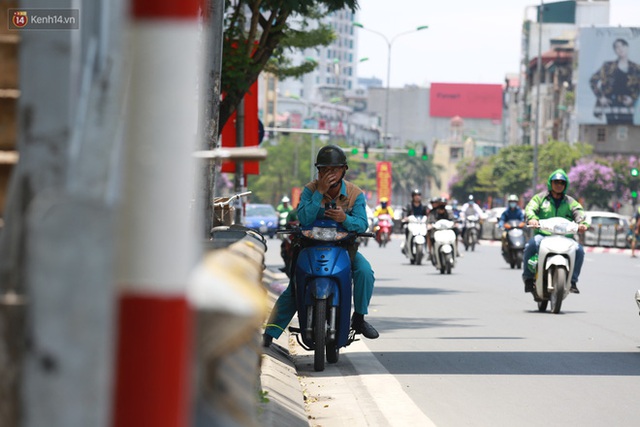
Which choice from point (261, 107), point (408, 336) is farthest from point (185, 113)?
point (261, 107)

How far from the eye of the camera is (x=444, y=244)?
30000 millimetres

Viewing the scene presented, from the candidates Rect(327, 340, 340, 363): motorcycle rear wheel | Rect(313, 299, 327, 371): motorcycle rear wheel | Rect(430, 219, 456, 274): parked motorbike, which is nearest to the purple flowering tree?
Rect(430, 219, 456, 274): parked motorbike

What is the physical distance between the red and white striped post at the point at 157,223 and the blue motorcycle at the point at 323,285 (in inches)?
315

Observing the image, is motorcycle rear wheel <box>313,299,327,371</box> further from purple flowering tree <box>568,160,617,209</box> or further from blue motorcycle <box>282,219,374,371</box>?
purple flowering tree <box>568,160,617,209</box>

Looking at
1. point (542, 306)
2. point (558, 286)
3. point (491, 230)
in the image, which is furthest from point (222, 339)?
point (491, 230)

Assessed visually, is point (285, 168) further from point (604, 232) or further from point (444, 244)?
point (444, 244)

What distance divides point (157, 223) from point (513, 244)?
97.9ft

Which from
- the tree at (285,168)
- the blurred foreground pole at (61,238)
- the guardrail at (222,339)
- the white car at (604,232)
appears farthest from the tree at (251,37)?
the tree at (285,168)

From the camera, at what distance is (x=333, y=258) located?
1084 centimetres

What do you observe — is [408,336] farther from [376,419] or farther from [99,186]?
[99,186]

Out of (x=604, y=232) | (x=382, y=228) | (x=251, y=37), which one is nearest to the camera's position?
(x=251, y=37)

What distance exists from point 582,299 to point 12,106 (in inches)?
687

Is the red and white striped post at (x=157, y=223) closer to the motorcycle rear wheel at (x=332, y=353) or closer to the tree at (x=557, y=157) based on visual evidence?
the motorcycle rear wheel at (x=332, y=353)

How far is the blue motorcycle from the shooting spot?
10.7 meters
